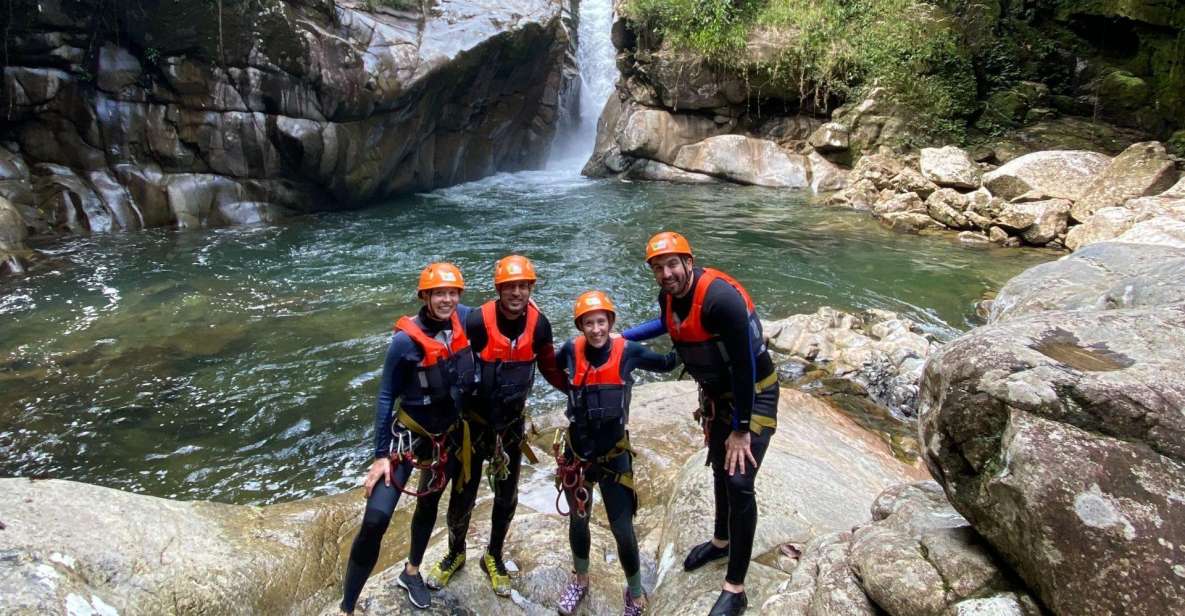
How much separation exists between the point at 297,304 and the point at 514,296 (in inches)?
301

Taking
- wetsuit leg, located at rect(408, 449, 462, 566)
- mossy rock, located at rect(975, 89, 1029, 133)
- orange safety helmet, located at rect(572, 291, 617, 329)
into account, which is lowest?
wetsuit leg, located at rect(408, 449, 462, 566)

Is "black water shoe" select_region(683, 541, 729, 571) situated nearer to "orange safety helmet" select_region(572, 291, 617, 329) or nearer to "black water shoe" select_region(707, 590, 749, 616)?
"black water shoe" select_region(707, 590, 749, 616)

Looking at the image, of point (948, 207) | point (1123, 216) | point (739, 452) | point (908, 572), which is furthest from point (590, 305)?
point (948, 207)

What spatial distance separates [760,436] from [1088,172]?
14.3 meters

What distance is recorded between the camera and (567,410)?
3.59m

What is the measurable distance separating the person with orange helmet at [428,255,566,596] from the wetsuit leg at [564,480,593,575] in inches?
16.1

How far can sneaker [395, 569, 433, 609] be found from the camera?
364cm

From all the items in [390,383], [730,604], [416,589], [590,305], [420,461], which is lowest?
[416,589]

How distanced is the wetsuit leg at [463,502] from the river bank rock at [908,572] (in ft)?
5.83

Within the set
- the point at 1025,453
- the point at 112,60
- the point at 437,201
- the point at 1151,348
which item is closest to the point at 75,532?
the point at 1025,453

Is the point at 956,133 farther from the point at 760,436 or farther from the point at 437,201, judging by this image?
the point at 760,436

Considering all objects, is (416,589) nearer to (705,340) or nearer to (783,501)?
(705,340)

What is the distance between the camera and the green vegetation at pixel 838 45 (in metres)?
18.8

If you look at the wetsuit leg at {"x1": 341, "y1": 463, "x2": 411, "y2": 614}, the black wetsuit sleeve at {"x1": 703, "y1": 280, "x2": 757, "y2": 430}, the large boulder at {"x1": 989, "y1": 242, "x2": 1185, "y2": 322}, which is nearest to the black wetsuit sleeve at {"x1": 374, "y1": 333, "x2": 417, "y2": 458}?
the wetsuit leg at {"x1": 341, "y1": 463, "x2": 411, "y2": 614}
